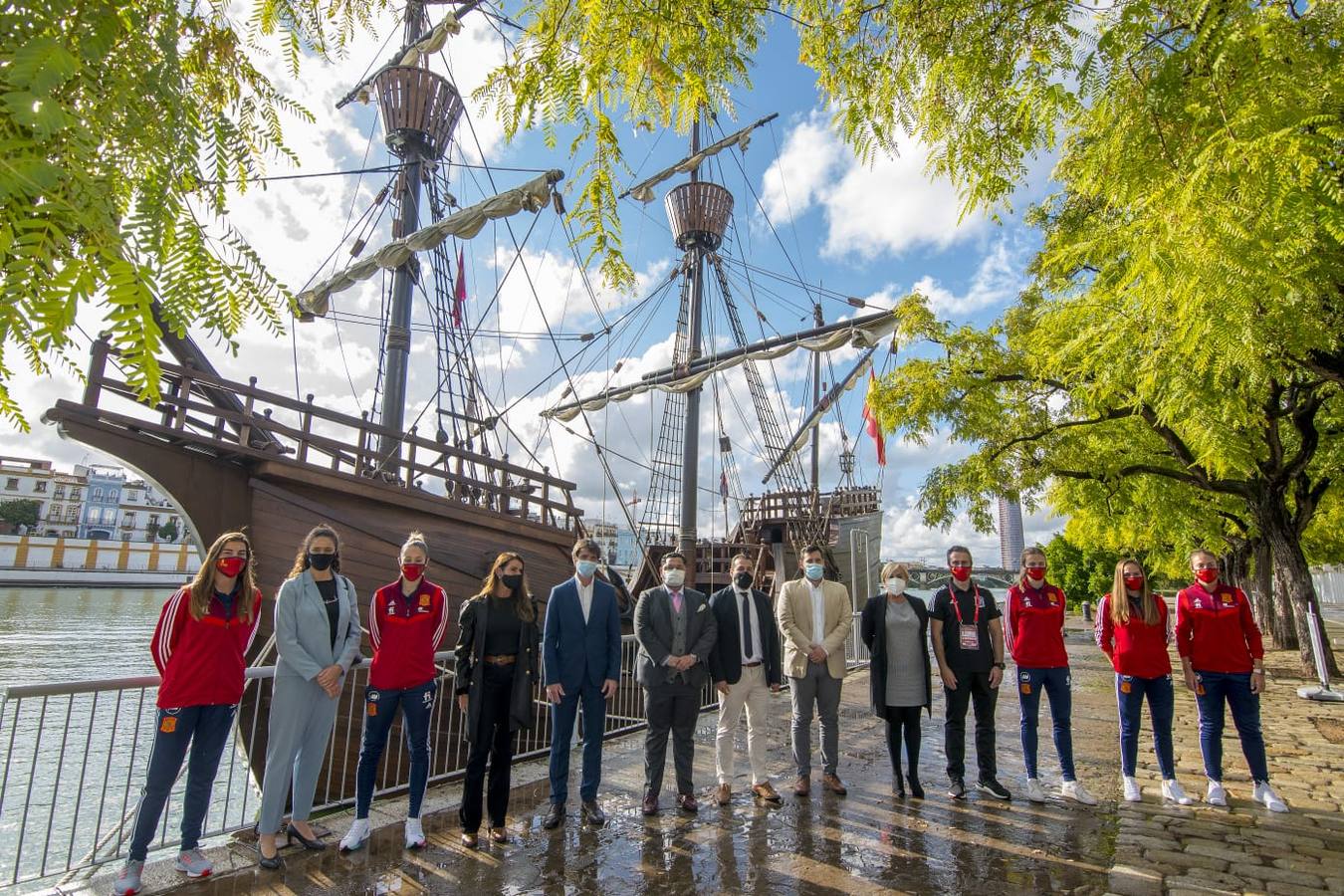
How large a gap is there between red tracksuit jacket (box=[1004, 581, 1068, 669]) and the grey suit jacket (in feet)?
7.35

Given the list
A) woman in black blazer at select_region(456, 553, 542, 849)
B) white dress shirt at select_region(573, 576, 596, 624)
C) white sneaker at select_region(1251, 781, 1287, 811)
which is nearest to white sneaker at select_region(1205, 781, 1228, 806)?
white sneaker at select_region(1251, 781, 1287, 811)

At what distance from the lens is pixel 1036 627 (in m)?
4.92

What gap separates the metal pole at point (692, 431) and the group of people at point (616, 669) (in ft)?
36.1

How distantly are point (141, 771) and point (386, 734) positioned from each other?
27.0 feet

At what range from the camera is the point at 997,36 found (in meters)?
2.87

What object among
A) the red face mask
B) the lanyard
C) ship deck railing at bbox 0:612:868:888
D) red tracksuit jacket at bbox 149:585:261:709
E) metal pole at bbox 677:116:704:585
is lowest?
ship deck railing at bbox 0:612:868:888

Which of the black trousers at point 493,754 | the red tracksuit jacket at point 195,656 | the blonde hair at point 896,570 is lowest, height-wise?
the black trousers at point 493,754

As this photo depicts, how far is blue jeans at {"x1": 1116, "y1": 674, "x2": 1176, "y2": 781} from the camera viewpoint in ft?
15.4

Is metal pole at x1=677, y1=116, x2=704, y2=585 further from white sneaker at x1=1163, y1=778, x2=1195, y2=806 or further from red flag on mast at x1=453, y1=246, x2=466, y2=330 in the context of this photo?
white sneaker at x1=1163, y1=778, x2=1195, y2=806

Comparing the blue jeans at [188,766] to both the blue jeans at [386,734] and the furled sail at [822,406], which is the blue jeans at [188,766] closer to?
the blue jeans at [386,734]

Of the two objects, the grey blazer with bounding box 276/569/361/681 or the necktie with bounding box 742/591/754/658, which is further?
the necktie with bounding box 742/591/754/658

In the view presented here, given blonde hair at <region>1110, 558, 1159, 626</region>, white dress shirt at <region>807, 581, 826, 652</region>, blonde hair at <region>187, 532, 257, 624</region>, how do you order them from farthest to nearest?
white dress shirt at <region>807, 581, 826, 652</region>, blonde hair at <region>1110, 558, 1159, 626</region>, blonde hair at <region>187, 532, 257, 624</region>

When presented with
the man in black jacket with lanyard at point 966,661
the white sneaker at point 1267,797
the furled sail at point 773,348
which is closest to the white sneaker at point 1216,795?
the white sneaker at point 1267,797

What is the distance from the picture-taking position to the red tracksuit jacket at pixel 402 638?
157 inches
